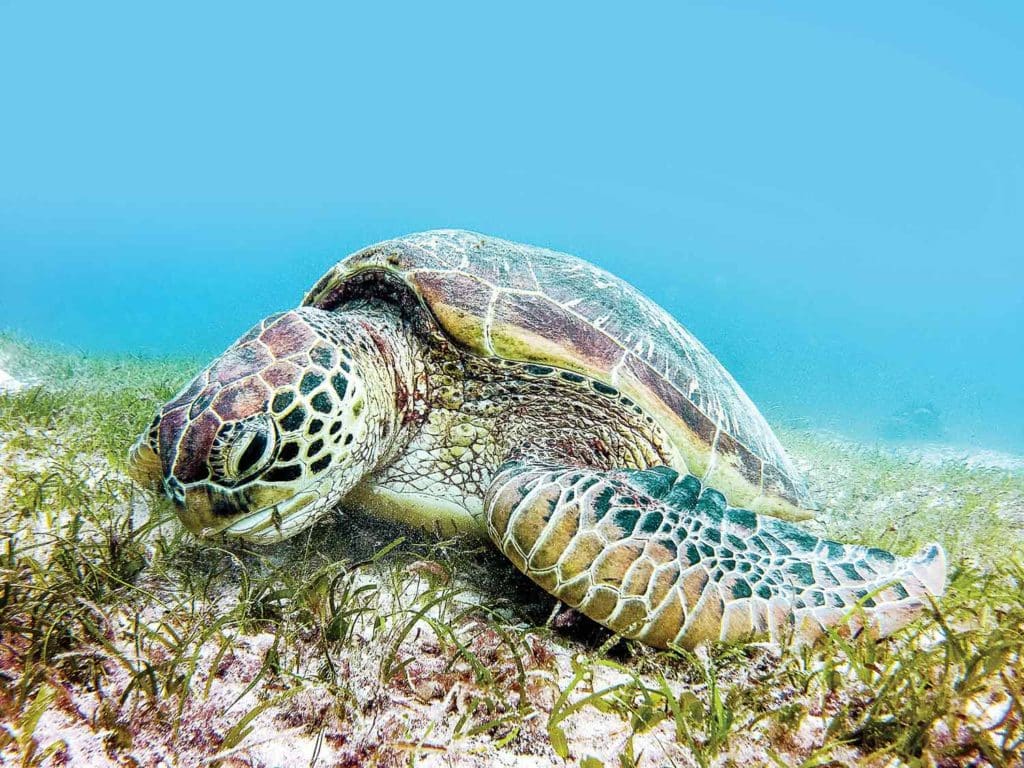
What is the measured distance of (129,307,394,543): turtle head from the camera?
5.32 feet

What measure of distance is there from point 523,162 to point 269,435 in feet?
435

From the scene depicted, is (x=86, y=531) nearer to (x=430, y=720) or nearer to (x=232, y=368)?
(x=232, y=368)

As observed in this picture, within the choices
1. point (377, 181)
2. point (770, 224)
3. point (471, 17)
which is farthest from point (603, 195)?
point (377, 181)

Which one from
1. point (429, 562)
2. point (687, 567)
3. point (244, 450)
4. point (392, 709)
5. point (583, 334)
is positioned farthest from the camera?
point (583, 334)

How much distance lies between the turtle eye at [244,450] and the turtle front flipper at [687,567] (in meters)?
0.81

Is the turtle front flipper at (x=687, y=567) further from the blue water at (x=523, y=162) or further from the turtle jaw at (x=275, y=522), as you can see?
the blue water at (x=523, y=162)

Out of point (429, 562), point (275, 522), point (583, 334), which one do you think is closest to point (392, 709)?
point (429, 562)

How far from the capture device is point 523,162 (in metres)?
122

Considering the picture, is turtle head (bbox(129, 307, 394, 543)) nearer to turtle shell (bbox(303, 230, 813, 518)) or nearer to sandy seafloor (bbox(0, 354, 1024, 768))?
sandy seafloor (bbox(0, 354, 1024, 768))

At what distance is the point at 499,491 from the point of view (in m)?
1.79

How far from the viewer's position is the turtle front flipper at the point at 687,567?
141 cm

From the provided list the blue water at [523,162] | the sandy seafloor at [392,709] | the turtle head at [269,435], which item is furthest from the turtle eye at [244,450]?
the blue water at [523,162]

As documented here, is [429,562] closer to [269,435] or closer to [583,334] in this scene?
[269,435]

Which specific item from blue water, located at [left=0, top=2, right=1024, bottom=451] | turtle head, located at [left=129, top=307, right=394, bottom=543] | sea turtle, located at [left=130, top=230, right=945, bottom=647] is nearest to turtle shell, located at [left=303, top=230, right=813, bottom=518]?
sea turtle, located at [left=130, top=230, right=945, bottom=647]
